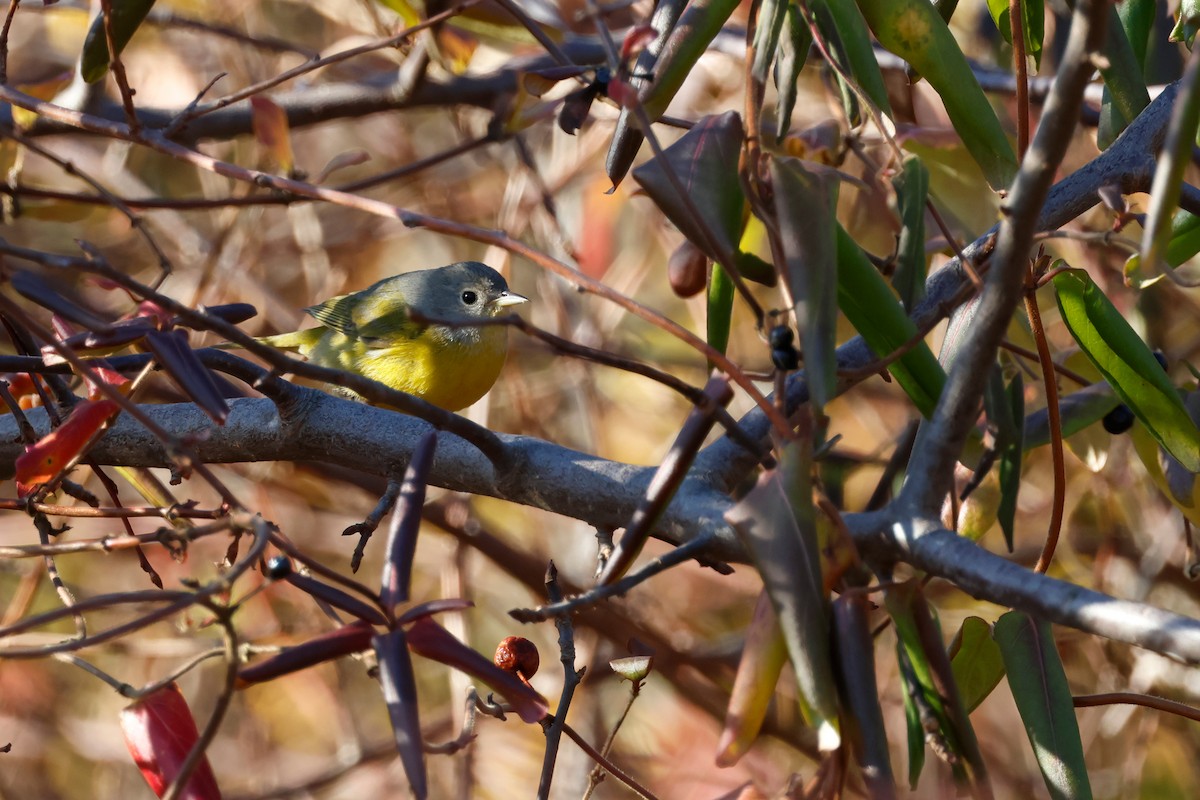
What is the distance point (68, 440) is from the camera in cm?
135

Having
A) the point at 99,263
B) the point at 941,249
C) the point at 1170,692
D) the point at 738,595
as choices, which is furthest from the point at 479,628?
the point at 99,263

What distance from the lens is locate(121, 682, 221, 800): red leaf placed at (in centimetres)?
124

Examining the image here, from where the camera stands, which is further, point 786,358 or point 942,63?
point 942,63

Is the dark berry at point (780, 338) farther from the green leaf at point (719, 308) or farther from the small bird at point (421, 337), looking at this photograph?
the small bird at point (421, 337)

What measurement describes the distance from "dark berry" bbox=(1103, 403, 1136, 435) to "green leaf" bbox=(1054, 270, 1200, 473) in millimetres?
627


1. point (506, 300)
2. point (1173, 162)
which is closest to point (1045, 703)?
point (1173, 162)

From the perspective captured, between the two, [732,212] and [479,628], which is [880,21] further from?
[479,628]

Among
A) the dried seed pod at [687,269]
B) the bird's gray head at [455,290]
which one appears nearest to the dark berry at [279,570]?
the dried seed pod at [687,269]

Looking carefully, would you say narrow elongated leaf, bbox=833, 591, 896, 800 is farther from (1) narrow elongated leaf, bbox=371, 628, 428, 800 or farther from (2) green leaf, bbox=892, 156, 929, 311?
(2) green leaf, bbox=892, 156, 929, 311

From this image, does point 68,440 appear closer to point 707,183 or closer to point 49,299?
point 49,299

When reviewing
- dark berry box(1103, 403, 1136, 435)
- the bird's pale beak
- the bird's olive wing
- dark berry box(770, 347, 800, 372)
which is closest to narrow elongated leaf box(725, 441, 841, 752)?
dark berry box(770, 347, 800, 372)

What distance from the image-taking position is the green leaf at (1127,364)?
1626 millimetres

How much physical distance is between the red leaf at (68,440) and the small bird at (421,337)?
215 cm

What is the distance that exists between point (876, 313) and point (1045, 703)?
52 centimetres
